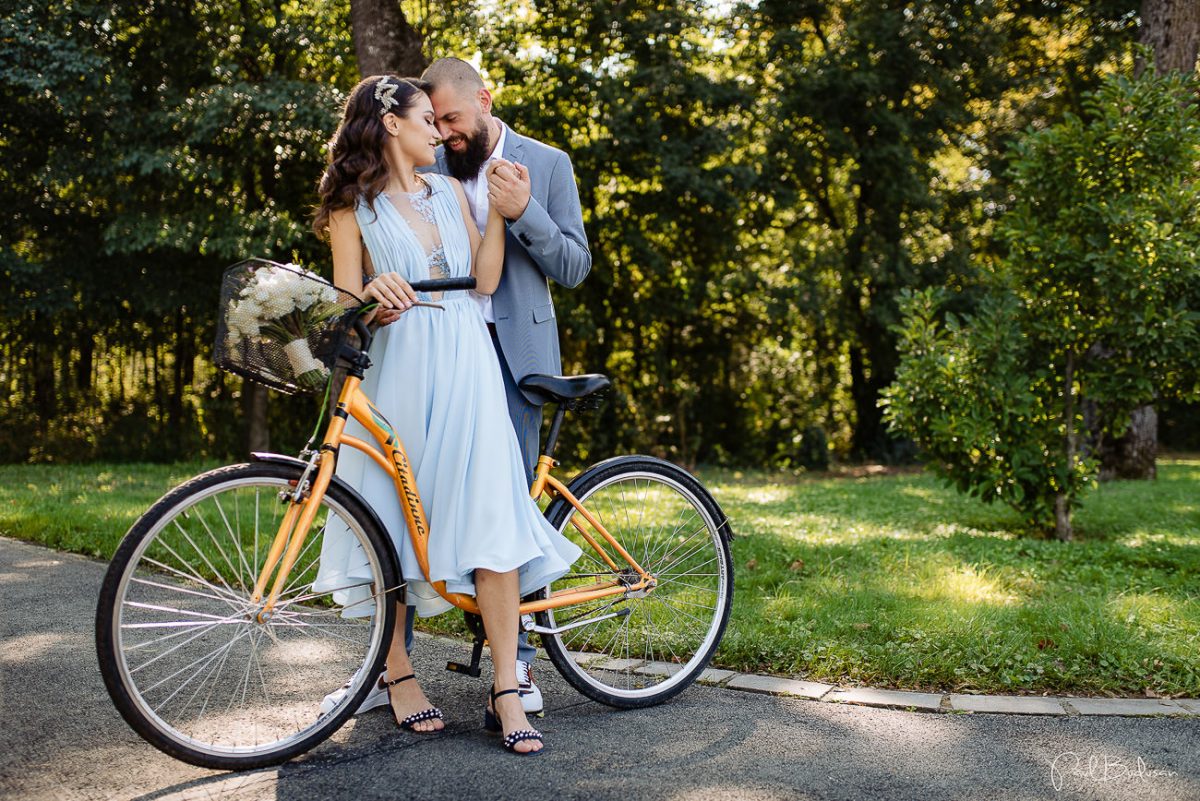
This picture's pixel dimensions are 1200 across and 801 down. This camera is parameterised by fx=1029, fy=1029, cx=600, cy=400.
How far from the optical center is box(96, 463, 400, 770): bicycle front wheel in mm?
2504

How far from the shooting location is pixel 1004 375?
23.2 ft

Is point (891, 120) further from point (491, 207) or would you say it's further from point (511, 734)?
point (511, 734)

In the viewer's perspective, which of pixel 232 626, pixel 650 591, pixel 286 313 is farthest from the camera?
pixel 650 591

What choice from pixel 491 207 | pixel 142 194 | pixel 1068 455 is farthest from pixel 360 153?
pixel 142 194

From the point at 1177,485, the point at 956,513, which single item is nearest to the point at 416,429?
the point at 956,513

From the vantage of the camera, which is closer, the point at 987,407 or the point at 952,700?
the point at 952,700

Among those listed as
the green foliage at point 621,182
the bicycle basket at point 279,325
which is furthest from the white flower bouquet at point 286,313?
the green foliage at point 621,182

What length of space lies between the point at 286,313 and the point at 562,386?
2.99 feet

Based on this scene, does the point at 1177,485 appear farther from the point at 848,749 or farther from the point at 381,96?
the point at 381,96

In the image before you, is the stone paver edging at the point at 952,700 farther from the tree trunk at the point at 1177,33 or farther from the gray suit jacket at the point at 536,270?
the tree trunk at the point at 1177,33

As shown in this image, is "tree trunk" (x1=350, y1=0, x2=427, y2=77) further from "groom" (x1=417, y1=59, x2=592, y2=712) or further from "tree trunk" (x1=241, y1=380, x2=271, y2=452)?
"tree trunk" (x1=241, y1=380, x2=271, y2=452)

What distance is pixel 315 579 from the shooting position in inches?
118

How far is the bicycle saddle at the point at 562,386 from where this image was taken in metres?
3.23

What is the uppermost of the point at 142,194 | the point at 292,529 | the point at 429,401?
the point at 142,194
